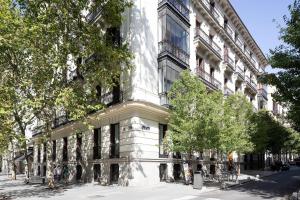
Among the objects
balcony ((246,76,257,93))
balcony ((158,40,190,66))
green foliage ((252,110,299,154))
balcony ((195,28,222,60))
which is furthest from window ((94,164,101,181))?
balcony ((246,76,257,93))

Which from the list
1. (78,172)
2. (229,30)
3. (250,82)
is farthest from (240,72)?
(78,172)

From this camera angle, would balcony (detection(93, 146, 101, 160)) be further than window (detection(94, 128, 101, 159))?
No

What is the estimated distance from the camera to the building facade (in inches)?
923

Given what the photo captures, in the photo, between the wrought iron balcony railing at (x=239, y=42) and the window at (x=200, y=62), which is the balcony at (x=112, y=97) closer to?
the window at (x=200, y=62)

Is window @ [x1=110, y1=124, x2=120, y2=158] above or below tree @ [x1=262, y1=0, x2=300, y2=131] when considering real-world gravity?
below

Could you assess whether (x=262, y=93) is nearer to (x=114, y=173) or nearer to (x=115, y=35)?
(x=115, y=35)

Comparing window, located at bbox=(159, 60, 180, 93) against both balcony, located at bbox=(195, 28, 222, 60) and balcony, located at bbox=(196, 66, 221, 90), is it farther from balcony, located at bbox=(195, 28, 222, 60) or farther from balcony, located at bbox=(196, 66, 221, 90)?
balcony, located at bbox=(195, 28, 222, 60)

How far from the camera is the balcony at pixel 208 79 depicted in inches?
1261

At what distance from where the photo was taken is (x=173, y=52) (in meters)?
27.1

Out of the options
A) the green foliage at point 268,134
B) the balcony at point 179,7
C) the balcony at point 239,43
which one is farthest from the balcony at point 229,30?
the balcony at point 179,7

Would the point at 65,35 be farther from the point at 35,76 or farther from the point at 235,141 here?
the point at 235,141

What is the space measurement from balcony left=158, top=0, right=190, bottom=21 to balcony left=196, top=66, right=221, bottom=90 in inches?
182

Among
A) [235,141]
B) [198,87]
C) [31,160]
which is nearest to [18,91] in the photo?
[198,87]

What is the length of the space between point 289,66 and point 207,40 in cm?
1647
